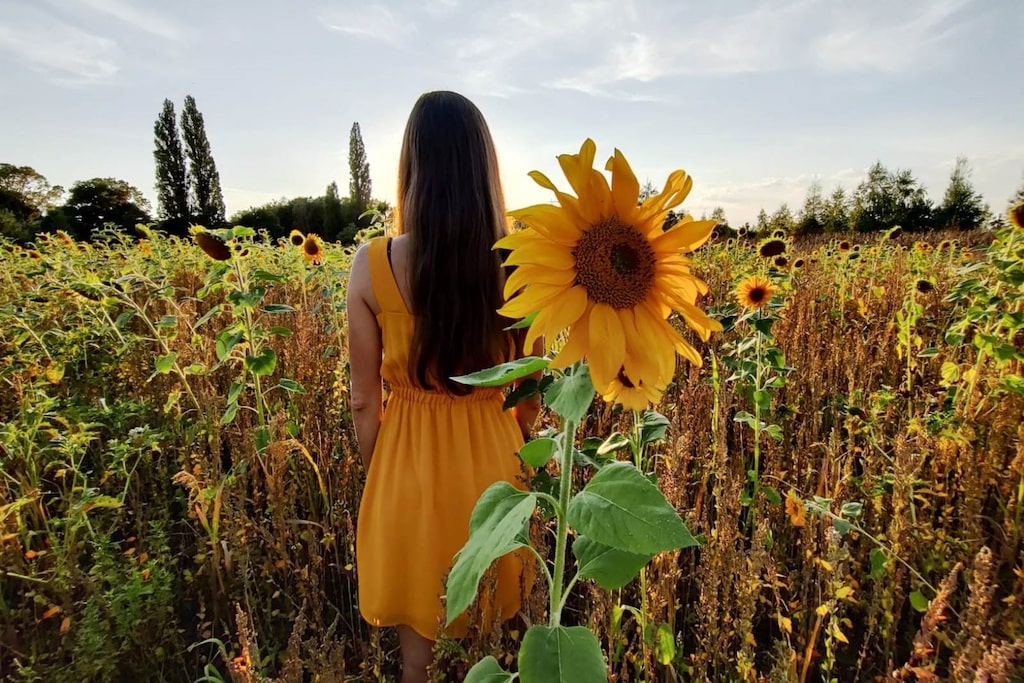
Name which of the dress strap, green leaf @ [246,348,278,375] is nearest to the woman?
the dress strap

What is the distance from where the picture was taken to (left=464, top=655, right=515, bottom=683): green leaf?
863 millimetres

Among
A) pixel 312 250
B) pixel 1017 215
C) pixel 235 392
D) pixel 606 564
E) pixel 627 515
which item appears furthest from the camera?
pixel 312 250

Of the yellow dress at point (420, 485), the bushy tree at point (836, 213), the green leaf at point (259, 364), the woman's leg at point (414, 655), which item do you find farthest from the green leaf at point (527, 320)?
the bushy tree at point (836, 213)

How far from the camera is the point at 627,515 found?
2.20 ft

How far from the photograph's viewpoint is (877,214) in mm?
24438

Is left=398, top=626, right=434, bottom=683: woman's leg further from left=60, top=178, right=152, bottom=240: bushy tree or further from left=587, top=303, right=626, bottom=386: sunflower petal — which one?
left=60, top=178, right=152, bottom=240: bushy tree

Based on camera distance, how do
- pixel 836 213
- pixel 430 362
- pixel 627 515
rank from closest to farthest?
1. pixel 627 515
2. pixel 430 362
3. pixel 836 213

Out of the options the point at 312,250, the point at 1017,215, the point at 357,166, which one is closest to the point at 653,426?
the point at 1017,215

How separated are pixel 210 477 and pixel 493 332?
131 centimetres

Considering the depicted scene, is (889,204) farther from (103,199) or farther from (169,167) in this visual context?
(169,167)

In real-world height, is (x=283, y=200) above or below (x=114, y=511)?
above

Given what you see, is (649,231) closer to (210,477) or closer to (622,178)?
(622,178)

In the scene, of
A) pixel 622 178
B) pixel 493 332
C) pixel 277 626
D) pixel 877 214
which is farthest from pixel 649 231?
Answer: pixel 877 214

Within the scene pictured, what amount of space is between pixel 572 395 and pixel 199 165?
50.6 metres
